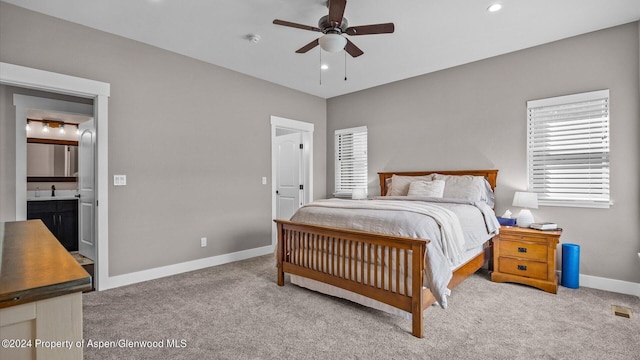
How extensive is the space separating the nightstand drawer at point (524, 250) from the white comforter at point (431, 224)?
20cm

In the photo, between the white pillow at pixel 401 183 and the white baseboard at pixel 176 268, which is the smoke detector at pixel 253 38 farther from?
the white baseboard at pixel 176 268

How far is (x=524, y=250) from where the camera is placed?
3305 mm

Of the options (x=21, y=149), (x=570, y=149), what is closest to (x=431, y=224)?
(x=570, y=149)

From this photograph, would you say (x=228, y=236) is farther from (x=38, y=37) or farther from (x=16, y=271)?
(x=16, y=271)

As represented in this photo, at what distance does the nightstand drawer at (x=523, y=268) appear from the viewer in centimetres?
320

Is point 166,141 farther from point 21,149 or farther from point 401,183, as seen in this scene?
point 401,183

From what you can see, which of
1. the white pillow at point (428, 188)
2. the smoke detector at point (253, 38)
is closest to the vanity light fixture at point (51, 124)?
the smoke detector at point (253, 38)

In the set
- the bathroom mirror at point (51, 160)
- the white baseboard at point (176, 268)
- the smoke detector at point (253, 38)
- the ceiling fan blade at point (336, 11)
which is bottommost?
the white baseboard at point (176, 268)

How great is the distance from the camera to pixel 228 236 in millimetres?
4363

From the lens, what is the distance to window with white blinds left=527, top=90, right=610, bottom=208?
3.27 metres

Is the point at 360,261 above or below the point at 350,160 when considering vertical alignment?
below

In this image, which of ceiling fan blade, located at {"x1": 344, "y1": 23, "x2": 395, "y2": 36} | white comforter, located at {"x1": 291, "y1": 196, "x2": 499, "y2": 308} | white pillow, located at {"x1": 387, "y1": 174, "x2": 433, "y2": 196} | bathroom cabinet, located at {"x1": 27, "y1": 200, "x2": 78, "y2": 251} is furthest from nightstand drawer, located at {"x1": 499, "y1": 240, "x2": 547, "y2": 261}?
bathroom cabinet, located at {"x1": 27, "y1": 200, "x2": 78, "y2": 251}

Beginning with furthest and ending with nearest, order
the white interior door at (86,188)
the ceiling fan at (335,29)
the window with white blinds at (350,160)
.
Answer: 1. the window with white blinds at (350,160)
2. the white interior door at (86,188)
3. the ceiling fan at (335,29)

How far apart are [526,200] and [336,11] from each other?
2825mm
